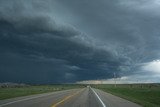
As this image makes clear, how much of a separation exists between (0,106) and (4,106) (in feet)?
0.91

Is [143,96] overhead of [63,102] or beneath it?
overhead

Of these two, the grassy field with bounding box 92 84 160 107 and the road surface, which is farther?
the grassy field with bounding box 92 84 160 107

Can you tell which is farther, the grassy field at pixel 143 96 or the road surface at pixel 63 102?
the grassy field at pixel 143 96

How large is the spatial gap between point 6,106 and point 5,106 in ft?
0.28

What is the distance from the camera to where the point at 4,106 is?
20297mm

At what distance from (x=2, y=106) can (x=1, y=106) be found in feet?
0.27

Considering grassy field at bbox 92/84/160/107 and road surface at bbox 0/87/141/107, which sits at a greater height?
grassy field at bbox 92/84/160/107

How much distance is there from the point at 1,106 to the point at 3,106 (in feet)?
0.45

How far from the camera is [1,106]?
2027 centimetres

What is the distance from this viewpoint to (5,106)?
66.4ft

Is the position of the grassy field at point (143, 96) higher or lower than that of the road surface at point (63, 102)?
higher

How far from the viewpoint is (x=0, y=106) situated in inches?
795

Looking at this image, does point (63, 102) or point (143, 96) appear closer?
point (63, 102)

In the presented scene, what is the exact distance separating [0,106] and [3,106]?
0.22m
